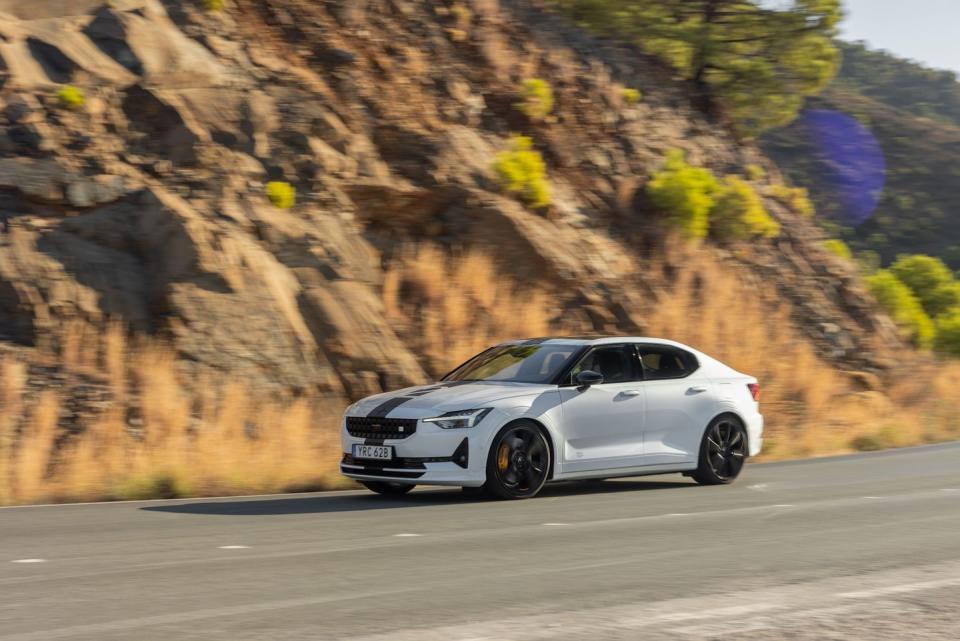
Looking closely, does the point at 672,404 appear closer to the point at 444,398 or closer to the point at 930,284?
the point at 444,398

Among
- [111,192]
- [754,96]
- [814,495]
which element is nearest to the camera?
[814,495]

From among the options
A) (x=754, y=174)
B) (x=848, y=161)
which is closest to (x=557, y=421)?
(x=754, y=174)

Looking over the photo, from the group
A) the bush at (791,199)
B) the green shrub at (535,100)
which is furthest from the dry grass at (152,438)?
the bush at (791,199)

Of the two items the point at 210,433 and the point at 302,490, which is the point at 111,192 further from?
the point at 302,490

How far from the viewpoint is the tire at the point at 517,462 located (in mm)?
11945

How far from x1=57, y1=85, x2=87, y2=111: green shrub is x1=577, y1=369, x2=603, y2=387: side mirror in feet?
40.2

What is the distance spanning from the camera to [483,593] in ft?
24.1

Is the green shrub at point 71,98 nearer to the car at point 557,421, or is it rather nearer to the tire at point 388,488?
the car at point 557,421

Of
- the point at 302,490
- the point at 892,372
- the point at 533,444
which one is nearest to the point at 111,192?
the point at 302,490

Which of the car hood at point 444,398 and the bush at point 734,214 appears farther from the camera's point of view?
the bush at point 734,214

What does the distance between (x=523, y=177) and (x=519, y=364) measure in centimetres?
1273

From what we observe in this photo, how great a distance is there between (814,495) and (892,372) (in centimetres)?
1691

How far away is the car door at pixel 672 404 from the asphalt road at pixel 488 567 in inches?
26.3

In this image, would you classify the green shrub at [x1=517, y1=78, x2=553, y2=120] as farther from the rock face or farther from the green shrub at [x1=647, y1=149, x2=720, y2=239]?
the green shrub at [x1=647, y1=149, x2=720, y2=239]
